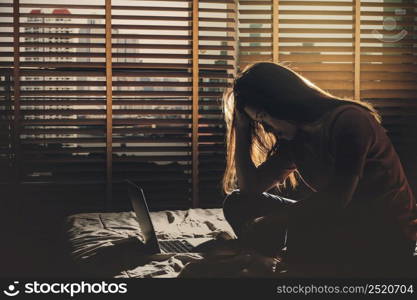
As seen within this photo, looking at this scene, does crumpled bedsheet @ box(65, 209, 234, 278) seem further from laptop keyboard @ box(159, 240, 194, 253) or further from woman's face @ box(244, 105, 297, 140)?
woman's face @ box(244, 105, 297, 140)

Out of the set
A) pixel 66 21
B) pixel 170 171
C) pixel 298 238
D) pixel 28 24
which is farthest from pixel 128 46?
pixel 298 238

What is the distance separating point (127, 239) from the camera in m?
2.03

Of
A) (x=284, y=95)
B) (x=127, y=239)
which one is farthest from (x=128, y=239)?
(x=284, y=95)

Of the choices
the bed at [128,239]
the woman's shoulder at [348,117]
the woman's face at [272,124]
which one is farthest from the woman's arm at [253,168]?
the woman's shoulder at [348,117]

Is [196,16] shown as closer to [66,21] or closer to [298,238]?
[66,21]

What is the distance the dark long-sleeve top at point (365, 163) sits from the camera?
1.55 meters

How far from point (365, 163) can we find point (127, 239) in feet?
3.03

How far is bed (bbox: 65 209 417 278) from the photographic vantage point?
1712 mm

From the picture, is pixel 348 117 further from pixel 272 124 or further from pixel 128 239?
pixel 128 239

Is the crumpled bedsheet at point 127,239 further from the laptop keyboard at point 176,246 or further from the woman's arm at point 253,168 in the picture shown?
the woman's arm at point 253,168

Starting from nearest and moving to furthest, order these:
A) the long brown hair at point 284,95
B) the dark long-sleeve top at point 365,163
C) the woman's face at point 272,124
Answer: the dark long-sleeve top at point 365,163
the long brown hair at point 284,95
the woman's face at point 272,124

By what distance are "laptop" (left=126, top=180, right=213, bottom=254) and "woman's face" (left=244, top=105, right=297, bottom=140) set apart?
0.47m

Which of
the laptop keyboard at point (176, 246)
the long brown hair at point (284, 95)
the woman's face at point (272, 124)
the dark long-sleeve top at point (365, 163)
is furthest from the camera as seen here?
the laptop keyboard at point (176, 246)

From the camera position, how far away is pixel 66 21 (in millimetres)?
3553
